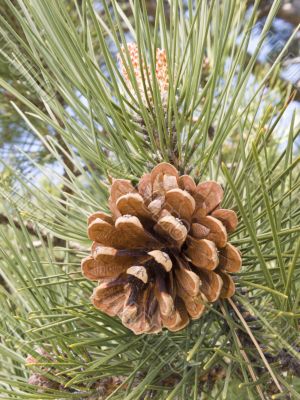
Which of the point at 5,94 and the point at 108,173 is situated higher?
the point at 5,94

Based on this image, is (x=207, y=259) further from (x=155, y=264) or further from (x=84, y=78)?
(x=84, y=78)

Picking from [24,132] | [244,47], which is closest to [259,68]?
[24,132]

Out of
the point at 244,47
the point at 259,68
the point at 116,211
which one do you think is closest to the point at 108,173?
the point at 116,211

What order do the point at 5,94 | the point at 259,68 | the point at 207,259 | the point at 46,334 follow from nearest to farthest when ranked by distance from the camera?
the point at 207,259 < the point at 46,334 < the point at 5,94 < the point at 259,68

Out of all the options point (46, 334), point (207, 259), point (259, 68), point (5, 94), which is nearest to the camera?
point (207, 259)

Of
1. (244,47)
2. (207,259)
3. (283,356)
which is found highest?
(244,47)

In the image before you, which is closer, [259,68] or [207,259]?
[207,259]

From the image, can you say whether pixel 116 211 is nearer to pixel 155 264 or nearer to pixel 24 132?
pixel 155 264
